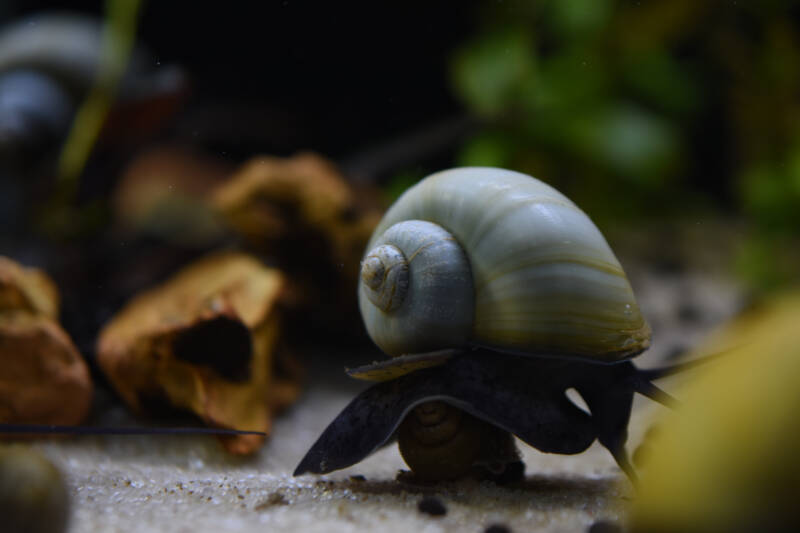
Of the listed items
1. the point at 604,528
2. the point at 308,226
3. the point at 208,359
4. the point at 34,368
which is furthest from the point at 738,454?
the point at 308,226

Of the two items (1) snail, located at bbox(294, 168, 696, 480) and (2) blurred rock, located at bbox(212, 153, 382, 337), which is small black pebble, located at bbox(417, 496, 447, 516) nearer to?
(1) snail, located at bbox(294, 168, 696, 480)

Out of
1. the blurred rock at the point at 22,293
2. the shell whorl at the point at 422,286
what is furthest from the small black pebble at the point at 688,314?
the blurred rock at the point at 22,293

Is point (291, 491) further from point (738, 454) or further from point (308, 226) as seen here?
point (308, 226)

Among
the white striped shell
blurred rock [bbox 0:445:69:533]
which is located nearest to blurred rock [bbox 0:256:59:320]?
blurred rock [bbox 0:445:69:533]

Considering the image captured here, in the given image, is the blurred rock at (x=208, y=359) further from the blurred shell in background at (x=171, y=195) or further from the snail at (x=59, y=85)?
the snail at (x=59, y=85)

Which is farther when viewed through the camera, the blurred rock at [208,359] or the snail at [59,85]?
the snail at [59,85]

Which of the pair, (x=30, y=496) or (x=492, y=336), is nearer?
(x=30, y=496)
